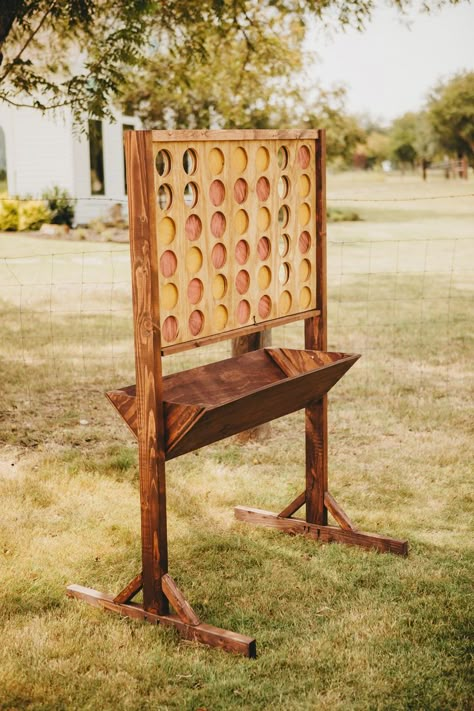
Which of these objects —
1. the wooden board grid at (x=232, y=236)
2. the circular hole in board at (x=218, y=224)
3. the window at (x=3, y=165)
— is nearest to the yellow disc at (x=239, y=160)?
the wooden board grid at (x=232, y=236)

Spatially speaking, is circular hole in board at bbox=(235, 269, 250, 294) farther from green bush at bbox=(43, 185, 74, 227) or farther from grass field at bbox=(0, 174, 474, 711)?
green bush at bbox=(43, 185, 74, 227)

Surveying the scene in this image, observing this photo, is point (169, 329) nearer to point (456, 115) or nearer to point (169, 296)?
point (169, 296)

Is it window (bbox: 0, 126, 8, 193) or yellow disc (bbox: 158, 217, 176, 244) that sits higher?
window (bbox: 0, 126, 8, 193)

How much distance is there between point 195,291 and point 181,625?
4.53 feet

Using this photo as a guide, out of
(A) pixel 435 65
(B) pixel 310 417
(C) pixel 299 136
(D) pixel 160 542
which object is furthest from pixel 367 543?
(A) pixel 435 65

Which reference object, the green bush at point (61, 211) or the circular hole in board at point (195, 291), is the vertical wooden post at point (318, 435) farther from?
the green bush at point (61, 211)

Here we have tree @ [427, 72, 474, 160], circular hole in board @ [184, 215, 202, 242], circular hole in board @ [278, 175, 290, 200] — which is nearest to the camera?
circular hole in board @ [184, 215, 202, 242]

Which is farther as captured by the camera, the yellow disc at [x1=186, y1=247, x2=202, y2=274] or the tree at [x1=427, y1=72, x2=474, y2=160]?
the tree at [x1=427, y1=72, x2=474, y2=160]

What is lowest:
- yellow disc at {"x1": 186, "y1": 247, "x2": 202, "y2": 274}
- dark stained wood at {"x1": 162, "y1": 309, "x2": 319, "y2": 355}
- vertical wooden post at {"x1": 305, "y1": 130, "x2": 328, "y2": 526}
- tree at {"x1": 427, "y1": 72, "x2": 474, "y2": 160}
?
vertical wooden post at {"x1": 305, "y1": 130, "x2": 328, "y2": 526}

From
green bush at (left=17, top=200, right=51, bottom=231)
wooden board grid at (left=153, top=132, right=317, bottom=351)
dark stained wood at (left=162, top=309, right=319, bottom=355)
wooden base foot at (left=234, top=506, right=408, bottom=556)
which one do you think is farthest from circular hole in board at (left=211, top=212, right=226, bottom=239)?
green bush at (left=17, top=200, right=51, bottom=231)

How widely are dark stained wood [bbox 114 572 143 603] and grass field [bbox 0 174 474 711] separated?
9 centimetres

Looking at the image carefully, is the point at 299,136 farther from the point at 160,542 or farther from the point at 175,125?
the point at 175,125

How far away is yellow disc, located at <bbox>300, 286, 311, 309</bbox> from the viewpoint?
15.0ft

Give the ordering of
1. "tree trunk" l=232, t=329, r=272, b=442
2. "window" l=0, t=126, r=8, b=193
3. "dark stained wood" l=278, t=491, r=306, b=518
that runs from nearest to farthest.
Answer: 1. "dark stained wood" l=278, t=491, r=306, b=518
2. "tree trunk" l=232, t=329, r=272, b=442
3. "window" l=0, t=126, r=8, b=193
